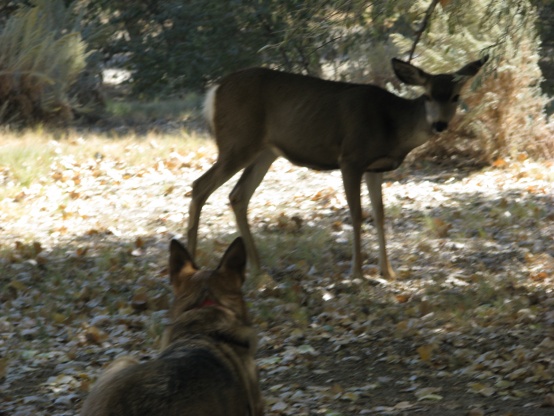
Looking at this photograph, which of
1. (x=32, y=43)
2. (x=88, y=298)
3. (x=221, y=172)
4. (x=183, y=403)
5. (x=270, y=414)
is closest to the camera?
(x=183, y=403)

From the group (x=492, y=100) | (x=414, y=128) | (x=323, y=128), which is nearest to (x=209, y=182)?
(x=323, y=128)

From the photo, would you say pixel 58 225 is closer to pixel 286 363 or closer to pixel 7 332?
pixel 7 332

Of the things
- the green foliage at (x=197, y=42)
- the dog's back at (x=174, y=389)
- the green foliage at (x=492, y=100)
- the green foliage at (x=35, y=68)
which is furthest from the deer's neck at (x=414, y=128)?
the green foliage at (x=35, y=68)

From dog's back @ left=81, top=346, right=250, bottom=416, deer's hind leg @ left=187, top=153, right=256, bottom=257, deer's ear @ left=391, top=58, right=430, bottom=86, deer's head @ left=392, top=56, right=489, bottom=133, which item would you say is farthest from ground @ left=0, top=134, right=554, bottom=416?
dog's back @ left=81, top=346, right=250, bottom=416

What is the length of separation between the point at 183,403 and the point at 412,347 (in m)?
3.50

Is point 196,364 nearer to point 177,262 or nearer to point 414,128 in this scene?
point 177,262

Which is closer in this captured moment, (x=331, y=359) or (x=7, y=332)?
(x=331, y=359)

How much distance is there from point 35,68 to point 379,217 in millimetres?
9723

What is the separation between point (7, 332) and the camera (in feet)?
27.0

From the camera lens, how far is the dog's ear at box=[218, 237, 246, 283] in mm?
5047

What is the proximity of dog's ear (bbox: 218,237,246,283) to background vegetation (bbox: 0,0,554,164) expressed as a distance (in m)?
4.37

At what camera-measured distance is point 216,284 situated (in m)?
5.04

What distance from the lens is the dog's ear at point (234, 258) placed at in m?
5.05

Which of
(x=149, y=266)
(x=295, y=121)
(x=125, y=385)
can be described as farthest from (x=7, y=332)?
(x=125, y=385)
